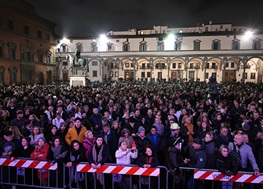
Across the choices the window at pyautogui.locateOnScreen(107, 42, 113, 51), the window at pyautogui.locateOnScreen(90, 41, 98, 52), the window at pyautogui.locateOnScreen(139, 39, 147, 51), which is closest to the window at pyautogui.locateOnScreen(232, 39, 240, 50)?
the window at pyautogui.locateOnScreen(139, 39, 147, 51)

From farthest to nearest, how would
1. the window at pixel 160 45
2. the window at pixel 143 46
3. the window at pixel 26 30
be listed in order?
the window at pixel 143 46, the window at pixel 160 45, the window at pixel 26 30

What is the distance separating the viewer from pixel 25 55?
39.5 m

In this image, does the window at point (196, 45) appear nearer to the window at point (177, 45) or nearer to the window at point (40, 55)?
the window at point (177, 45)

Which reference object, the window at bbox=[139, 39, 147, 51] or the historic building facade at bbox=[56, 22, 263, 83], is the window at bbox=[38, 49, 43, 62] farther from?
the window at bbox=[139, 39, 147, 51]

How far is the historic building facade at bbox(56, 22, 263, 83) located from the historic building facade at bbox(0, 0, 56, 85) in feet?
20.7

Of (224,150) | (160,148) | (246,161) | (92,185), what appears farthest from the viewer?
(160,148)

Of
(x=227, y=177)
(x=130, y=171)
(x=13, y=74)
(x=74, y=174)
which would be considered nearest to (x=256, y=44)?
(x=13, y=74)

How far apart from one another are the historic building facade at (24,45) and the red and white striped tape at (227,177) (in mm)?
36100

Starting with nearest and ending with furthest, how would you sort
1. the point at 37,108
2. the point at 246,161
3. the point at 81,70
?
the point at 246,161, the point at 37,108, the point at 81,70

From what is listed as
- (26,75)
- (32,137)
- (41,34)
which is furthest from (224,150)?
(41,34)

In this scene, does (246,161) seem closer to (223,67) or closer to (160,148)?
(160,148)

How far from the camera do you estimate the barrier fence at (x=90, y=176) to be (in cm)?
474

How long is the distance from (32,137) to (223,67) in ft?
159

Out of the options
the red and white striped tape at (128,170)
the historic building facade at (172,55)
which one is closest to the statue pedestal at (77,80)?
A: the historic building facade at (172,55)
